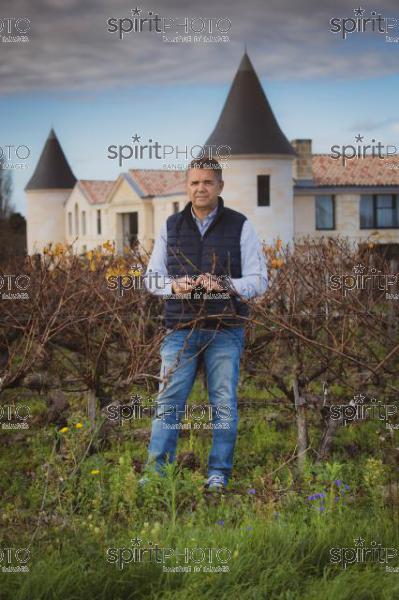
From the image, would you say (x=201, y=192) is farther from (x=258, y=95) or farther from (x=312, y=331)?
(x=258, y=95)

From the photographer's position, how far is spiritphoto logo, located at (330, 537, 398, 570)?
4.11 m

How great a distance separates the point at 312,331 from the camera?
6.24m

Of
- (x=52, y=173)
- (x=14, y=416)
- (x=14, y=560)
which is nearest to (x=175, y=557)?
(x=14, y=560)

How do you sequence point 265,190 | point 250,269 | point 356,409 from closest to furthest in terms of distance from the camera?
point 250,269 < point 356,409 < point 265,190

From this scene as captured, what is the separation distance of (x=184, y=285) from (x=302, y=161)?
29.8 meters

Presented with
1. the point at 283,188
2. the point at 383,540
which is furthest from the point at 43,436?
the point at 283,188

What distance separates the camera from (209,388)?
5348 mm

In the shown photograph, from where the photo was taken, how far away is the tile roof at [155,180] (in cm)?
3741

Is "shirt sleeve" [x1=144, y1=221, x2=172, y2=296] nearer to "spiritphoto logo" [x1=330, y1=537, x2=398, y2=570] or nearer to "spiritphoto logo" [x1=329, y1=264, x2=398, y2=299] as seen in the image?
"spiritphoto logo" [x1=329, y1=264, x2=398, y2=299]

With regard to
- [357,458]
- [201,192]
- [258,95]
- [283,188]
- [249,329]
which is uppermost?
[258,95]

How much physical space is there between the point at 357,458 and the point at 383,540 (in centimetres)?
207

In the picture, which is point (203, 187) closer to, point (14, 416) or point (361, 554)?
point (361, 554)

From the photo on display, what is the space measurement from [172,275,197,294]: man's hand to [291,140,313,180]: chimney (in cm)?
2947

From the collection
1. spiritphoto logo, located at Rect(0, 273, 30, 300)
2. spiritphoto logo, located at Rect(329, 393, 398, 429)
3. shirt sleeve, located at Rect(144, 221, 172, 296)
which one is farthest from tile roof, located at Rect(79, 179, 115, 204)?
shirt sleeve, located at Rect(144, 221, 172, 296)
